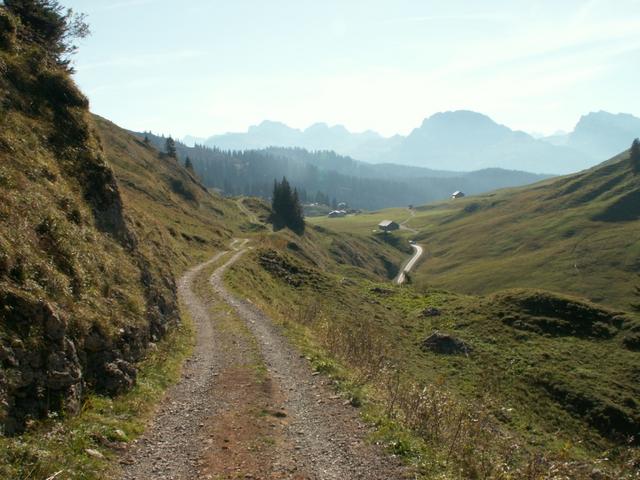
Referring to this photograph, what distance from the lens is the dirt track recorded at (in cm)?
1163

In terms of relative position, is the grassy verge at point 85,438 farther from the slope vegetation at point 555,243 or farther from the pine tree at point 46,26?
the slope vegetation at point 555,243

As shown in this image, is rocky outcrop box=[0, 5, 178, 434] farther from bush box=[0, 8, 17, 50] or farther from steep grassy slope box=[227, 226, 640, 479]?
steep grassy slope box=[227, 226, 640, 479]

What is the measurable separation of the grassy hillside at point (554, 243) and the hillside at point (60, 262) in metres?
57.6

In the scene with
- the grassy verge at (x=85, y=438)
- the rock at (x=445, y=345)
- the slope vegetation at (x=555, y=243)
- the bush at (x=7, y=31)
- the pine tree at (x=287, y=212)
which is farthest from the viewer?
the pine tree at (x=287, y=212)

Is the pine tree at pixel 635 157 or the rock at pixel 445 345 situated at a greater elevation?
the pine tree at pixel 635 157

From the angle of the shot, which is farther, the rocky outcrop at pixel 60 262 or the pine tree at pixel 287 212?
the pine tree at pixel 287 212

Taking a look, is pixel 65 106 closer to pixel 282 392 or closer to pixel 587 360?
pixel 282 392

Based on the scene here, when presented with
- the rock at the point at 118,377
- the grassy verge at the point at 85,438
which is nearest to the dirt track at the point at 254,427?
the grassy verge at the point at 85,438

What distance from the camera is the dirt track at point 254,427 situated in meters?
11.6

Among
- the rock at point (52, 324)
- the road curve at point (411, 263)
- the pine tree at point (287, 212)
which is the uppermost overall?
the pine tree at point (287, 212)

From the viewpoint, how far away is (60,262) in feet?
50.1

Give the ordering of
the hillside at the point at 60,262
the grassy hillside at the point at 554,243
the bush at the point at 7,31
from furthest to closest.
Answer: the grassy hillside at the point at 554,243 → the bush at the point at 7,31 → the hillside at the point at 60,262

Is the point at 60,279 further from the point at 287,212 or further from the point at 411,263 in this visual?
the point at 411,263

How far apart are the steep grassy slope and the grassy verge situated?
7834mm
